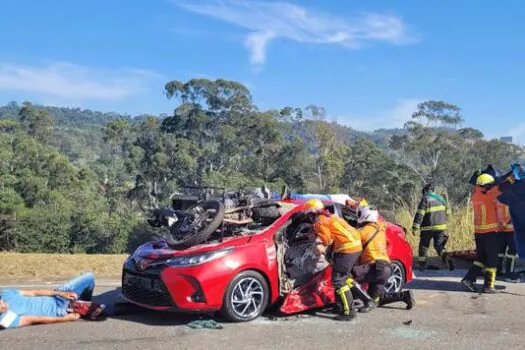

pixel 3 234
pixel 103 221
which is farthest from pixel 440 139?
pixel 3 234

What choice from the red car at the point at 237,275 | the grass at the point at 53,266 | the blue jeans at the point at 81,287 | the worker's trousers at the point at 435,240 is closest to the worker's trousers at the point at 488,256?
the worker's trousers at the point at 435,240

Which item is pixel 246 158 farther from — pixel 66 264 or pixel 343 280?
pixel 343 280

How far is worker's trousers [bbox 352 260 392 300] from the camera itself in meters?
7.64

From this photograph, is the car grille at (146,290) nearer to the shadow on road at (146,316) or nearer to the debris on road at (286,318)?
the shadow on road at (146,316)

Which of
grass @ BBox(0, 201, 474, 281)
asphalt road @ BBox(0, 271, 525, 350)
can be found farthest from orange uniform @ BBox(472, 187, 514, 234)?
grass @ BBox(0, 201, 474, 281)

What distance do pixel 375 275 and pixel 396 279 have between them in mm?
887

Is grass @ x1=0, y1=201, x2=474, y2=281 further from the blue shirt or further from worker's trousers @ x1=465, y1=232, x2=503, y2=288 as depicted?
worker's trousers @ x1=465, y1=232, x2=503, y2=288

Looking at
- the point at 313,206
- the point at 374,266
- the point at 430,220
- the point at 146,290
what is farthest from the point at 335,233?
the point at 430,220

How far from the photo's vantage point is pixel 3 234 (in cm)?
1875

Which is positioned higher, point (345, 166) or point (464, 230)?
point (345, 166)

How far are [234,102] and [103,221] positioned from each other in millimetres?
23403

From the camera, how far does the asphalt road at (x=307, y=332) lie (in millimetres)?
6055

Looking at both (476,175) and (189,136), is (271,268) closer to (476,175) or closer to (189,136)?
(476,175)

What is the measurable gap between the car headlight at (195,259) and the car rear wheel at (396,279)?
274cm
